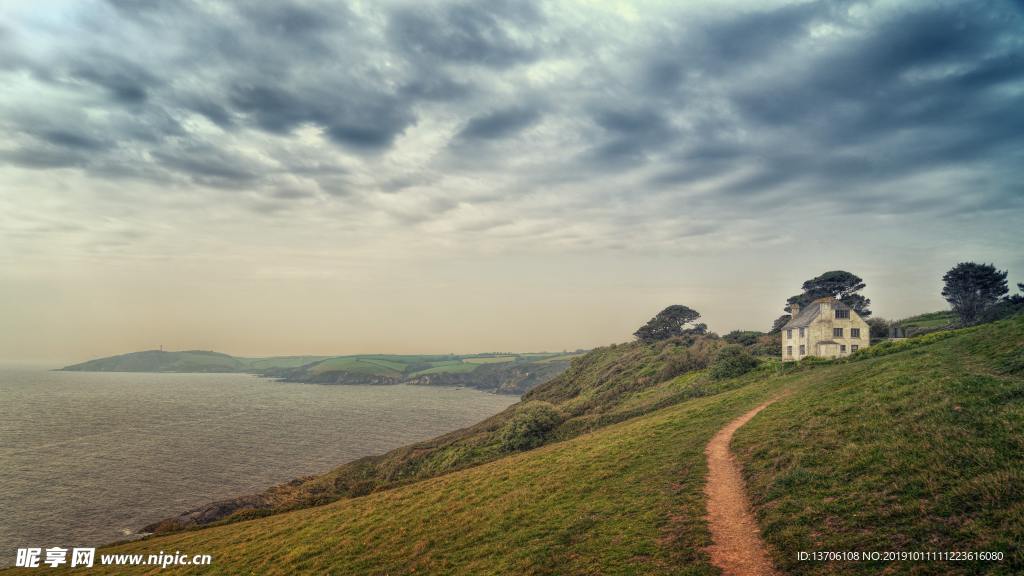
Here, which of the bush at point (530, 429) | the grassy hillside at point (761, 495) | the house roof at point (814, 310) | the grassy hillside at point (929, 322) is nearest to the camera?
the grassy hillside at point (761, 495)

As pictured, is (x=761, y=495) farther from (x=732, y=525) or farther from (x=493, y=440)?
(x=493, y=440)

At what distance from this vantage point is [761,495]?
60.5ft

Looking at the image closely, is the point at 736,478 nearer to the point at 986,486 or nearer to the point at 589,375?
the point at 986,486

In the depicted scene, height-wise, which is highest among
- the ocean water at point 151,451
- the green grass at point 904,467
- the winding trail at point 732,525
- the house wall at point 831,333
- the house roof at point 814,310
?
the house roof at point 814,310

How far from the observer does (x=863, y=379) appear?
30.8m

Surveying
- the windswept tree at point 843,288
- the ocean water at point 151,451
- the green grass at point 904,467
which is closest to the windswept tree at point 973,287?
the windswept tree at point 843,288

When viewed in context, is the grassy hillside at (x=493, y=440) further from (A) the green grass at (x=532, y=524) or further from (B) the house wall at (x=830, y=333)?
(B) the house wall at (x=830, y=333)

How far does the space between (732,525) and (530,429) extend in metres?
37.4

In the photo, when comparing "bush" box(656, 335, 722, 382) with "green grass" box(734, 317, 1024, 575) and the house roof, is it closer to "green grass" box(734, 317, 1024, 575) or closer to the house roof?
the house roof

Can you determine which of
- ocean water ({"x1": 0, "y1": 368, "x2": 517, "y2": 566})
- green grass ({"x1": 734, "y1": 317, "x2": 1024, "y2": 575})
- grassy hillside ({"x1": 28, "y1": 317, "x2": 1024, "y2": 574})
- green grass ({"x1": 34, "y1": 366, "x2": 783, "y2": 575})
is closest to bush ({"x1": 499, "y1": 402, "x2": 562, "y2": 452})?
green grass ({"x1": 34, "y1": 366, "x2": 783, "y2": 575})

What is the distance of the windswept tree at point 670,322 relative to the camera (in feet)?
422

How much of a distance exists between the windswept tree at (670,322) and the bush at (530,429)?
270 feet

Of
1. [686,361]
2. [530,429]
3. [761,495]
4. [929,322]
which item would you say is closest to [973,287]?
[929,322]

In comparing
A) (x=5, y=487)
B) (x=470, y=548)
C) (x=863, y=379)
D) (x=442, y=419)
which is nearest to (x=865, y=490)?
(x=470, y=548)
